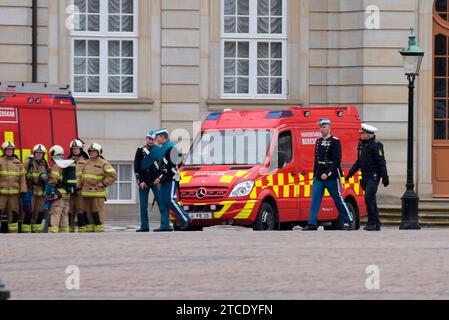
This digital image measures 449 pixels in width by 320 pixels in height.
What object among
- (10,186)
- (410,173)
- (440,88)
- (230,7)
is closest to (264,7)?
(230,7)

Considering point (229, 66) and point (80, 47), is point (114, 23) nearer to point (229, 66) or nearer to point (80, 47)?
point (80, 47)

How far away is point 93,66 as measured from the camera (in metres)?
35.9

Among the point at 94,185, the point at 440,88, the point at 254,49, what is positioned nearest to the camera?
the point at 94,185

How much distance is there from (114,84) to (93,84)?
0.44 m

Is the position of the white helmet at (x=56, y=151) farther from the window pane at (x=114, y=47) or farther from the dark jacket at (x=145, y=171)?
the window pane at (x=114, y=47)

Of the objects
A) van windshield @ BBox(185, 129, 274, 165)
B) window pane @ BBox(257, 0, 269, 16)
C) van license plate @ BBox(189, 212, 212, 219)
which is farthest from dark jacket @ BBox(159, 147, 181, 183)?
window pane @ BBox(257, 0, 269, 16)

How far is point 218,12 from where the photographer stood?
35938 mm

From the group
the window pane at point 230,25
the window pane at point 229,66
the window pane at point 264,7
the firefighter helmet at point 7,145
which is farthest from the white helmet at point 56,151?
the window pane at point 264,7

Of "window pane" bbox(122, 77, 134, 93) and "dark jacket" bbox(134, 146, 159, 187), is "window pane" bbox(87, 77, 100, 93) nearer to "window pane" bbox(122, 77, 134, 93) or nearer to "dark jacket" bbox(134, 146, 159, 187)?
"window pane" bbox(122, 77, 134, 93)

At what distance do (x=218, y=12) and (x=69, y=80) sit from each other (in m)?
3.43

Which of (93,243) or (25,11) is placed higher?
(25,11)
